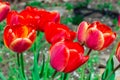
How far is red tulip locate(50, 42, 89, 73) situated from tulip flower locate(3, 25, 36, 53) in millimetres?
149

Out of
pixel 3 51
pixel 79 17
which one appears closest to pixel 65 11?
pixel 79 17

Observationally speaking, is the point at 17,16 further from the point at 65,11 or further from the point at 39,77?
the point at 65,11

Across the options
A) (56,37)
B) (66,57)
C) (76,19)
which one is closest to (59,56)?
(66,57)

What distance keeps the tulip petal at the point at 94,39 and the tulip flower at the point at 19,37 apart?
0.25 m

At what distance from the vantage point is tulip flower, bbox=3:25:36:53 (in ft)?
7.11

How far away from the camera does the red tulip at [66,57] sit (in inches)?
80.7

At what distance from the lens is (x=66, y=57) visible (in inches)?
80.7

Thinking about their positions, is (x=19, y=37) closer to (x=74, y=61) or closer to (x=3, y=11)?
(x=3, y=11)

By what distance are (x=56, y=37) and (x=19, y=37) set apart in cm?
17

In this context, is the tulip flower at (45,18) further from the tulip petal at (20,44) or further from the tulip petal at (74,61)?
the tulip petal at (74,61)

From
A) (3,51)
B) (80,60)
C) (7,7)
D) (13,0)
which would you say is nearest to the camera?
(80,60)

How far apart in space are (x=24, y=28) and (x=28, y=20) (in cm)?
13

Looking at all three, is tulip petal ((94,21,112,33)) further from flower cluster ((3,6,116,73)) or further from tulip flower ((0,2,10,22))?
tulip flower ((0,2,10,22))

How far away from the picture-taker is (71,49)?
2.08 metres
